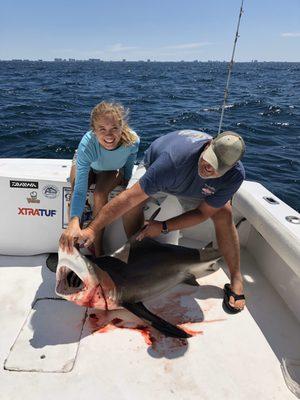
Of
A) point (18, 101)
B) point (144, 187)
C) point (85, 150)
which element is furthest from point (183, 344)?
point (18, 101)

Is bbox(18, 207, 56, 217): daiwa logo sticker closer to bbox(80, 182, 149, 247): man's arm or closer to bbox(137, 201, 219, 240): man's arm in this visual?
bbox(80, 182, 149, 247): man's arm

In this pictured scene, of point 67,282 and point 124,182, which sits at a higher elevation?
point 124,182

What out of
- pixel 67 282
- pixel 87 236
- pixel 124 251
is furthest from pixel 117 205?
pixel 67 282

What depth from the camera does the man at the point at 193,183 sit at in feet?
8.07

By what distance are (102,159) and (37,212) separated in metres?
0.78

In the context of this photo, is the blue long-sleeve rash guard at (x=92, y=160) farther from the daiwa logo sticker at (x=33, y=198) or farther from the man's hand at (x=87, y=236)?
the daiwa logo sticker at (x=33, y=198)

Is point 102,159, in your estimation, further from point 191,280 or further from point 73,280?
point 191,280

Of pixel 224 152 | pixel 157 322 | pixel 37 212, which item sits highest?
pixel 224 152

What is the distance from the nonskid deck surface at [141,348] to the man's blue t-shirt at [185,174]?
935 millimetres

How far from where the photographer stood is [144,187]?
8.69ft

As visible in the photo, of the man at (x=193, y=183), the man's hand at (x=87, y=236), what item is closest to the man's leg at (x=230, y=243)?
the man at (x=193, y=183)

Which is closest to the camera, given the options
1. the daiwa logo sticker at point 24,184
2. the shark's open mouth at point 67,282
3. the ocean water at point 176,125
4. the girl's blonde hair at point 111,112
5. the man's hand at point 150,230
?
the shark's open mouth at point 67,282

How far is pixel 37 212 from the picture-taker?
10.8 ft

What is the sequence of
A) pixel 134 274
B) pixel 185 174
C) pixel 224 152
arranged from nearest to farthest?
1. pixel 224 152
2. pixel 185 174
3. pixel 134 274
